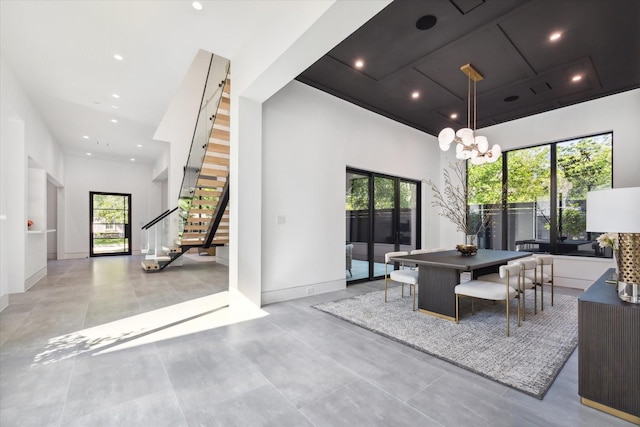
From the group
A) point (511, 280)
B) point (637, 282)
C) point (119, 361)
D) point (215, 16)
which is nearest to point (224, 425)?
point (119, 361)

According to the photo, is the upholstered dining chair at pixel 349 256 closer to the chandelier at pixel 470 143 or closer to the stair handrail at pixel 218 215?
the chandelier at pixel 470 143

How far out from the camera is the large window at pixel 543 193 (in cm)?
545

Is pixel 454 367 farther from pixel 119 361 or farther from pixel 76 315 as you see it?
pixel 76 315

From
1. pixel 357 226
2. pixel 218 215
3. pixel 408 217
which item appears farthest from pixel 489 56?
pixel 218 215

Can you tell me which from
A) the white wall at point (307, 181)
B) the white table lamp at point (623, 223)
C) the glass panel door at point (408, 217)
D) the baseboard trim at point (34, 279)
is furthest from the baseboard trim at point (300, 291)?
the baseboard trim at point (34, 279)

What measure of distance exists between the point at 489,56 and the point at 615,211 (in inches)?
122

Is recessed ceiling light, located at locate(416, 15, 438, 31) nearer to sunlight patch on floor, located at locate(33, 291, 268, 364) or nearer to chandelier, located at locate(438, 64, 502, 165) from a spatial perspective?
chandelier, located at locate(438, 64, 502, 165)

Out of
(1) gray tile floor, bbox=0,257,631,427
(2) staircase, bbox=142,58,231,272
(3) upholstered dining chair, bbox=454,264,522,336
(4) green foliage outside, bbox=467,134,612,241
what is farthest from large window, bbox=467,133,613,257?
(2) staircase, bbox=142,58,231,272

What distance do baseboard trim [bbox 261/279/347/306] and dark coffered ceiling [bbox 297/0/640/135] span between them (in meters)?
3.43

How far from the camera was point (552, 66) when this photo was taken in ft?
13.8

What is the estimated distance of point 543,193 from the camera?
600 centimetres

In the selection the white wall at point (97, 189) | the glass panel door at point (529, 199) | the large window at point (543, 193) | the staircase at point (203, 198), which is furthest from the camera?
the white wall at point (97, 189)

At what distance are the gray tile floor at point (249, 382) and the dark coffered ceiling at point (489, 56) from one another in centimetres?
355

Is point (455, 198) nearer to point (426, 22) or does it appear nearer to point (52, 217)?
point (426, 22)
